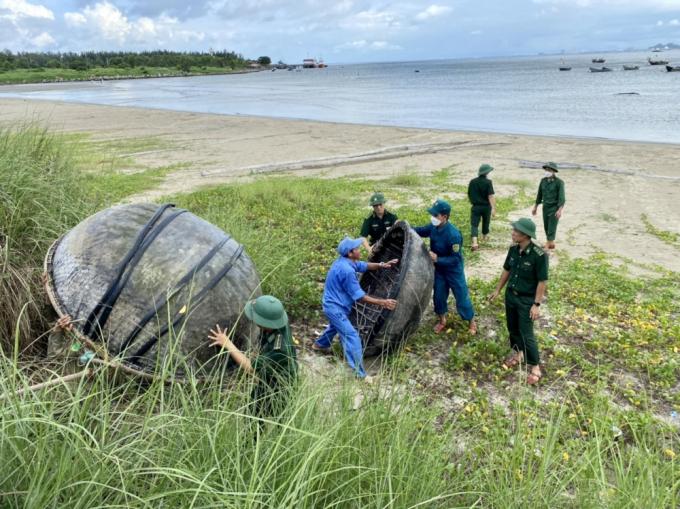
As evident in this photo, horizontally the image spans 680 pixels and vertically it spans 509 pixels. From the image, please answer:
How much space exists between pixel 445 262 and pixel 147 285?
3.73m

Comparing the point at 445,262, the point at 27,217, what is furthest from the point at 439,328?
the point at 27,217

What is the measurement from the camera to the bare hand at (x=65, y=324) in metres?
3.94

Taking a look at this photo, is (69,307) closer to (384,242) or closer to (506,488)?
(506,488)

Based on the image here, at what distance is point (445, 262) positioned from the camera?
646 cm

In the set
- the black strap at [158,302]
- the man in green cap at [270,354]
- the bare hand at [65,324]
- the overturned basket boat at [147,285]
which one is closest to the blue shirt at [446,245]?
the overturned basket boat at [147,285]

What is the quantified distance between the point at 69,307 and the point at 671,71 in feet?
368

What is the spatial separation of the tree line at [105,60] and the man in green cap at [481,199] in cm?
14220

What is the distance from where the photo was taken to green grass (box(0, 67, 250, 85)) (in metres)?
104

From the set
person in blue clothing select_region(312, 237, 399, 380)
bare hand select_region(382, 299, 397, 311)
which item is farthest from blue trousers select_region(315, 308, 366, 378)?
bare hand select_region(382, 299, 397, 311)

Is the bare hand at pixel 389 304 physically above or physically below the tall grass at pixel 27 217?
below

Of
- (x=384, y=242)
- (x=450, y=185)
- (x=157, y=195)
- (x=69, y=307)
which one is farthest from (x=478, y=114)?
(x=69, y=307)

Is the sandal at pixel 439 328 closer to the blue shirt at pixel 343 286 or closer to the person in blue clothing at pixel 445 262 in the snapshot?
the person in blue clothing at pixel 445 262

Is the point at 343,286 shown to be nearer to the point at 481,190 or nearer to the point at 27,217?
the point at 27,217

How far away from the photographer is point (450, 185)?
1505cm
